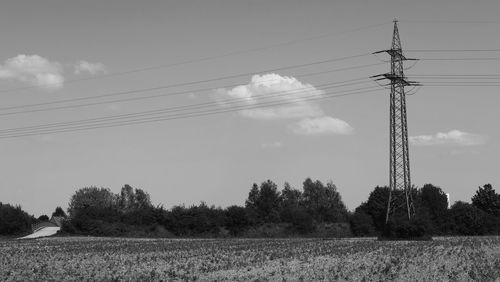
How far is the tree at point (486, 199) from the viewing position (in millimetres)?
138200

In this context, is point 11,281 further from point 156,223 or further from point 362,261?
point 156,223

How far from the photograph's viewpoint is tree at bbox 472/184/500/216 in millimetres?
138200

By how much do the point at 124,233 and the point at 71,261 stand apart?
65.6 meters

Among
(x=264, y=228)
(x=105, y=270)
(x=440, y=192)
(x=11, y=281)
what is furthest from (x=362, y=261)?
(x=440, y=192)

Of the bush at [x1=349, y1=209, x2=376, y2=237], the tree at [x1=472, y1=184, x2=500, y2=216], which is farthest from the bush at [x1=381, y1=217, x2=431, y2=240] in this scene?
the tree at [x1=472, y1=184, x2=500, y2=216]

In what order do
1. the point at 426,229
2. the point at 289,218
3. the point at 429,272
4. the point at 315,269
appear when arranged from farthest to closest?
the point at 289,218, the point at 426,229, the point at 315,269, the point at 429,272

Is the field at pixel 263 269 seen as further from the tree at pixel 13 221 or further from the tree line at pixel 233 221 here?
the tree at pixel 13 221

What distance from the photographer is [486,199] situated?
141 metres

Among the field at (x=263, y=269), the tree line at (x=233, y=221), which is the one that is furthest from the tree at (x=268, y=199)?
the field at (x=263, y=269)

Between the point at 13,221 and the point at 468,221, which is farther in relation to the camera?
the point at 13,221

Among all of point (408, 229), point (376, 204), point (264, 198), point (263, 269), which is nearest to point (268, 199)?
point (264, 198)

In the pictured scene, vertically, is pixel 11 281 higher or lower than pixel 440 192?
lower

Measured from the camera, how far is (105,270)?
33.5 meters

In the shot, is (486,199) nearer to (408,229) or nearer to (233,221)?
(233,221)
